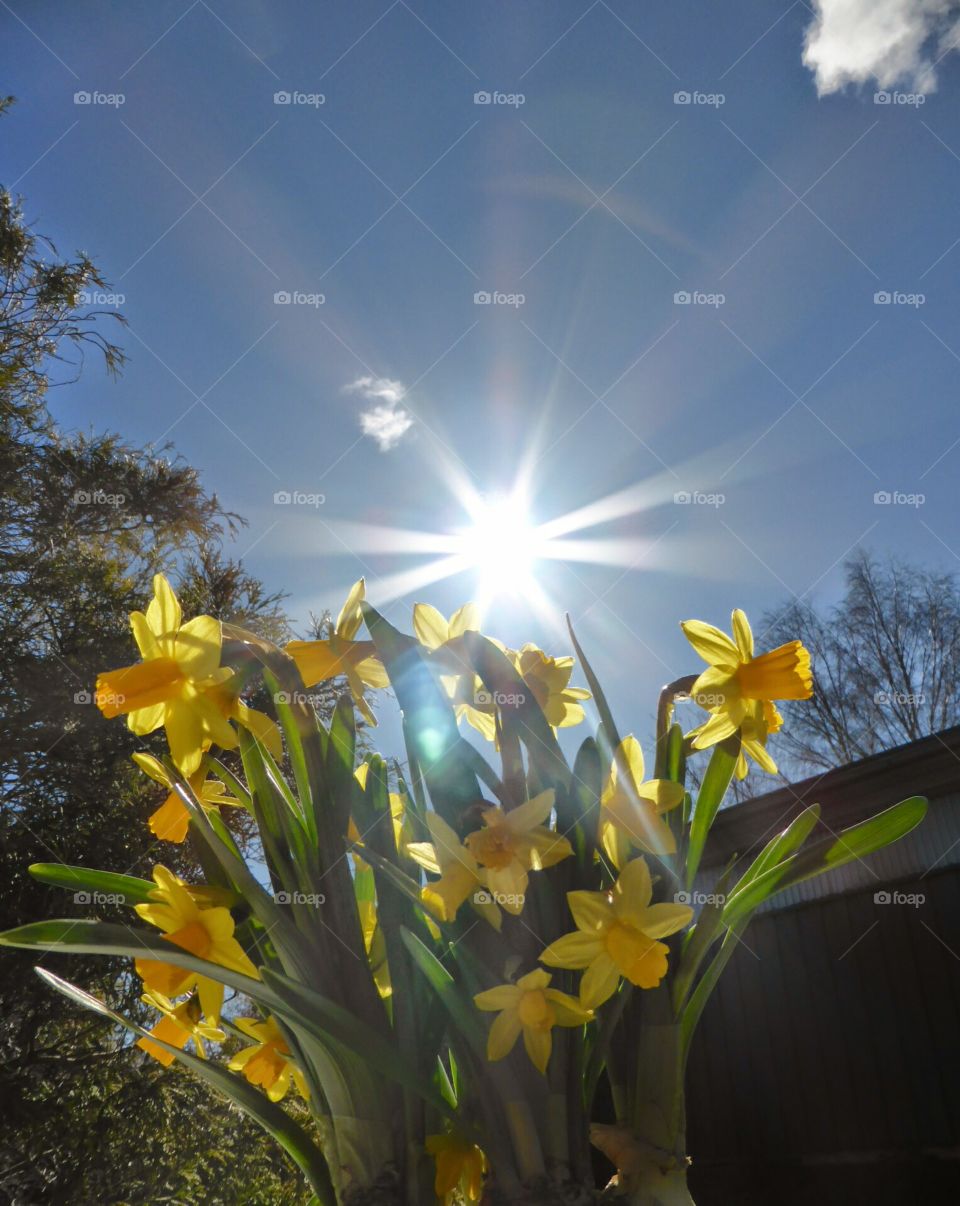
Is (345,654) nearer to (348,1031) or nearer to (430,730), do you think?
(430,730)

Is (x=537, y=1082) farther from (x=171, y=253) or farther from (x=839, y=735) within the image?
(x=839, y=735)

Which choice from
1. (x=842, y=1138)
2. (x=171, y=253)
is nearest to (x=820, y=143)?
(x=171, y=253)

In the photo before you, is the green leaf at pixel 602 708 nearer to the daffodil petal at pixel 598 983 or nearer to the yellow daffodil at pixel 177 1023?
the daffodil petal at pixel 598 983
